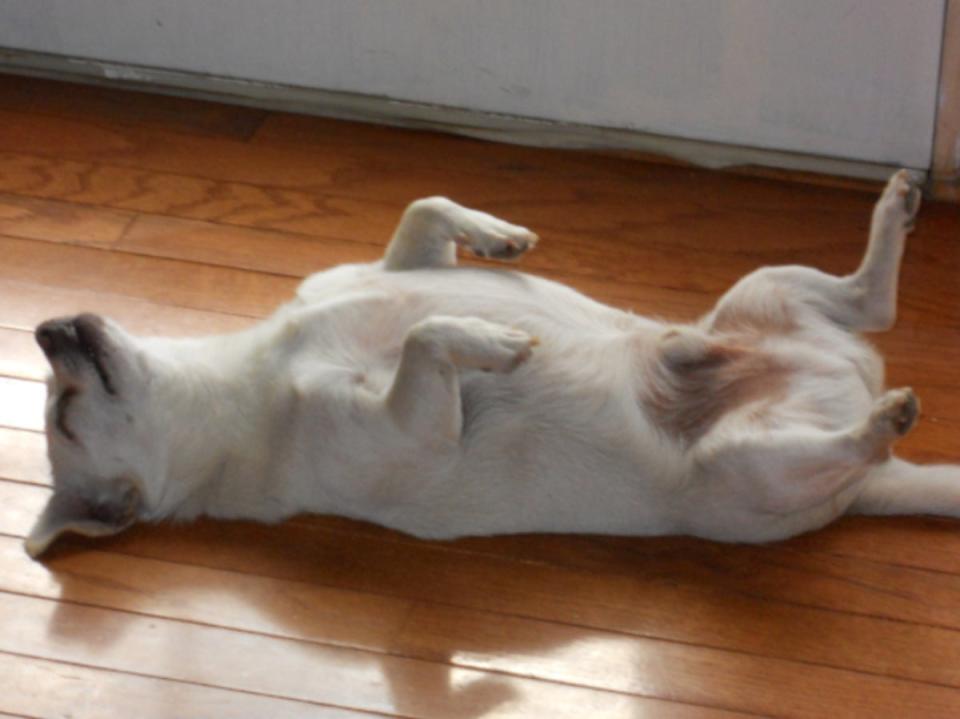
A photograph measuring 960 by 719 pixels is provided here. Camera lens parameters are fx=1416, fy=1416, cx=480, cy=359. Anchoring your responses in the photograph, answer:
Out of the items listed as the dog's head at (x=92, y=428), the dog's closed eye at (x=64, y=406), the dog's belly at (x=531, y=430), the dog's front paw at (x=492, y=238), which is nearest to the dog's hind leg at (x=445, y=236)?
the dog's front paw at (x=492, y=238)

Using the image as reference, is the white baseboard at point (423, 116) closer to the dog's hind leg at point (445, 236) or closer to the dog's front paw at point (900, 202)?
the dog's front paw at point (900, 202)

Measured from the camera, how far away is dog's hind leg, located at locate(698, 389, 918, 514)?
246 centimetres

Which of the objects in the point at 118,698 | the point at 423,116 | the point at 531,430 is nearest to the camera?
the point at 118,698

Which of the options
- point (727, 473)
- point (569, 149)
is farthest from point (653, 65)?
point (727, 473)

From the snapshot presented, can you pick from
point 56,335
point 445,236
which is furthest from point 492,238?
point 56,335

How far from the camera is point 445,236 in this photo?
9.39 feet

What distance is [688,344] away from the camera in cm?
271

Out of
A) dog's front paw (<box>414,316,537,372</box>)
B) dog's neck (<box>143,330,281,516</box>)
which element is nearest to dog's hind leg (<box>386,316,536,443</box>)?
dog's front paw (<box>414,316,537,372</box>)

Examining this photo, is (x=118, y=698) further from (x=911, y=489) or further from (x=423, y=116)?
(x=423, y=116)

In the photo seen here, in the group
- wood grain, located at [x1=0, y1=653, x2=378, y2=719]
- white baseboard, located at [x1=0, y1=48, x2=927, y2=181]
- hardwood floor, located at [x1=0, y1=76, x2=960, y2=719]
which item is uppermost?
white baseboard, located at [x1=0, y1=48, x2=927, y2=181]

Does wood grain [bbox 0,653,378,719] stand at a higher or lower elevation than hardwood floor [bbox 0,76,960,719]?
lower

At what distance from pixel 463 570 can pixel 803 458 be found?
27.1 inches

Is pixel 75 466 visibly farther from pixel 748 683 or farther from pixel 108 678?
pixel 748 683

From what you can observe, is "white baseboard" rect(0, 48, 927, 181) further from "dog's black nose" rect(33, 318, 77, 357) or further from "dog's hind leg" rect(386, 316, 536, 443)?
"dog's black nose" rect(33, 318, 77, 357)
